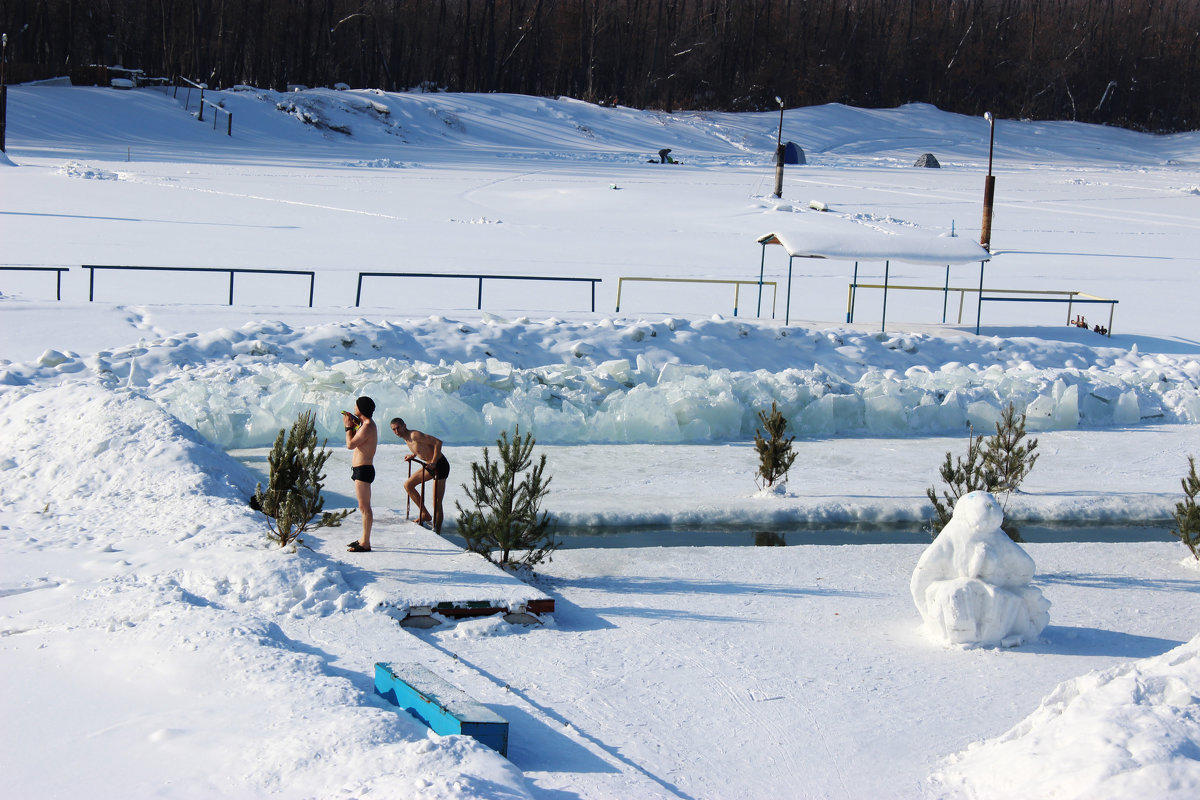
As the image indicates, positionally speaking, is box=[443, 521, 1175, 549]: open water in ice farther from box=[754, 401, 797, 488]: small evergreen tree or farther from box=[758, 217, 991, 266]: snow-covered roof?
box=[758, 217, 991, 266]: snow-covered roof

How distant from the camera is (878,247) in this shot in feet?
73.8

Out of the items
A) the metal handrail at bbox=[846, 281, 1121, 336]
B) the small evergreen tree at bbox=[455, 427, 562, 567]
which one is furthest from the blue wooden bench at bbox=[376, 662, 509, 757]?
the metal handrail at bbox=[846, 281, 1121, 336]

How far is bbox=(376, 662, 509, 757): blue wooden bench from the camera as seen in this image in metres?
6.33

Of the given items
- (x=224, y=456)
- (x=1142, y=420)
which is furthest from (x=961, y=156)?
(x=224, y=456)

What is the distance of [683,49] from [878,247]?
254ft

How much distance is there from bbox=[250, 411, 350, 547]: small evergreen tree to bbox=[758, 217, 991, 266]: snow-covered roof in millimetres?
13128

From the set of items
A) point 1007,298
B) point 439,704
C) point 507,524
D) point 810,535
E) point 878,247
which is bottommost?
point 810,535

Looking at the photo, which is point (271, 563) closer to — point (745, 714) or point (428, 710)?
point (428, 710)

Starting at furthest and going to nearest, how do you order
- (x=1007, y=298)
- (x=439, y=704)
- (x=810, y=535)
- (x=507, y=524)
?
(x=1007, y=298) < (x=810, y=535) < (x=507, y=524) < (x=439, y=704)

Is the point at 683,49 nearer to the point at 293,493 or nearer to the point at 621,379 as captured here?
the point at 621,379

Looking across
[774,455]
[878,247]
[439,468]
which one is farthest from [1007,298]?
[439,468]

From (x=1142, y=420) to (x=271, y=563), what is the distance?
558 inches

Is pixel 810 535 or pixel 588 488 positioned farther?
pixel 588 488

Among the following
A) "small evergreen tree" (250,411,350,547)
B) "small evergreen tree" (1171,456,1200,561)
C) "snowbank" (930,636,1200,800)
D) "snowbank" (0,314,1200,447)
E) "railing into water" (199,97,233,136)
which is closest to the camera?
"snowbank" (930,636,1200,800)
